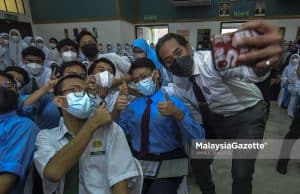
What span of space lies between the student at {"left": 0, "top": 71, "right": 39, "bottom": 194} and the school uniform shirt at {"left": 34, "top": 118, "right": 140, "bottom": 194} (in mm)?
97

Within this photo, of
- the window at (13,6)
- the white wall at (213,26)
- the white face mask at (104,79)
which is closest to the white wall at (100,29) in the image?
the window at (13,6)

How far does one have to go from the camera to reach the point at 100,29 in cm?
864

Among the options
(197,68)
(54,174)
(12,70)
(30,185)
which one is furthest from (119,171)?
(12,70)

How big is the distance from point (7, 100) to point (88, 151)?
531 mm

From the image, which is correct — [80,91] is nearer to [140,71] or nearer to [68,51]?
[140,71]

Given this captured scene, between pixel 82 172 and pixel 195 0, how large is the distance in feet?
30.4

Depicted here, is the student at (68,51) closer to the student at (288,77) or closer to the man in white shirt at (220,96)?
the man in white shirt at (220,96)

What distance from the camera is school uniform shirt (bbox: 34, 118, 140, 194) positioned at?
109 centimetres

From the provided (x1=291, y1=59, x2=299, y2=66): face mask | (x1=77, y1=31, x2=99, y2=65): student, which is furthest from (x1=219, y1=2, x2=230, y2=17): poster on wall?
A: (x1=77, y1=31, x2=99, y2=65): student

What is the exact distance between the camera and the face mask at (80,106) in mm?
1127

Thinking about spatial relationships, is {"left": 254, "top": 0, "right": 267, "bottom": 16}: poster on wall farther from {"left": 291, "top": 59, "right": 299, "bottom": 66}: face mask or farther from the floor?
the floor

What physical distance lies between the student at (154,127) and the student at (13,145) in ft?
1.67
